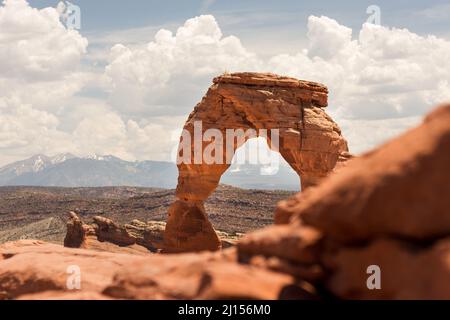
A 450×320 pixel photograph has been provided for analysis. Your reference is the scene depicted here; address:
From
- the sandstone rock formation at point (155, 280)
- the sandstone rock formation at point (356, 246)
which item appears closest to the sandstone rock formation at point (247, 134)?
the sandstone rock formation at point (155, 280)

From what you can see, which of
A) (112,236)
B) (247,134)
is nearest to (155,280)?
(247,134)

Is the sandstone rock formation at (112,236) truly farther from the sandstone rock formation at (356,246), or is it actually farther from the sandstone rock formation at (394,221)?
the sandstone rock formation at (394,221)

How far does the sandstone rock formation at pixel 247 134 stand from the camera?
1182 inches

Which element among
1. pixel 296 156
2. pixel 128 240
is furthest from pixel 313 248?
pixel 128 240

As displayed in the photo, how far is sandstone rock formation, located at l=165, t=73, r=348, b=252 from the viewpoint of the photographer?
30.0 metres

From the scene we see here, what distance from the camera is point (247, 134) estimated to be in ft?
102

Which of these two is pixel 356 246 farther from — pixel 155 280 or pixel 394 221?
pixel 155 280

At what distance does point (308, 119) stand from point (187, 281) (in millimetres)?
22008

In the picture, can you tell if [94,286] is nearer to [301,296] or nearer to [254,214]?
[301,296]

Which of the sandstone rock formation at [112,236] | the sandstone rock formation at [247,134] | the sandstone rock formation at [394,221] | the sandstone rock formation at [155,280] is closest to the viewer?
the sandstone rock formation at [394,221]

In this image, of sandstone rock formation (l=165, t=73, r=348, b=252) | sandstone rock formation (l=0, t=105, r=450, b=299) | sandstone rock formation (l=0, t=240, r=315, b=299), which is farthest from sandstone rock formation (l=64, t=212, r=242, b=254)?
sandstone rock formation (l=0, t=105, r=450, b=299)
